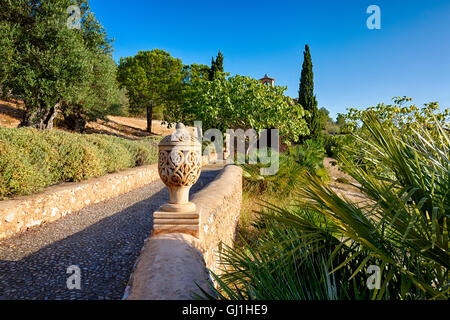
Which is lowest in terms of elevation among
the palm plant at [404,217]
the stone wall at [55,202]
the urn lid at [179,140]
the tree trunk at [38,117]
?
the stone wall at [55,202]

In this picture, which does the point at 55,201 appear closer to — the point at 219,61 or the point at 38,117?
the point at 38,117

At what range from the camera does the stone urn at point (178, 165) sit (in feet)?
7.41

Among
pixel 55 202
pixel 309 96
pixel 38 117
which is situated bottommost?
pixel 55 202

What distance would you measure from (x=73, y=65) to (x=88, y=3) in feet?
14.1

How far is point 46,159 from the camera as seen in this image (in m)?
5.08

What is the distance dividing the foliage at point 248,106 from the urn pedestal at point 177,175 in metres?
10.4

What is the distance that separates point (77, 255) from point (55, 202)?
6.44ft

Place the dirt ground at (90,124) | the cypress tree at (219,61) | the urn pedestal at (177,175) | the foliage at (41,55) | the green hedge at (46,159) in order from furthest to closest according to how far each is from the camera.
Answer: the cypress tree at (219,61)
the dirt ground at (90,124)
the foliage at (41,55)
the green hedge at (46,159)
the urn pedestal at (177,175)

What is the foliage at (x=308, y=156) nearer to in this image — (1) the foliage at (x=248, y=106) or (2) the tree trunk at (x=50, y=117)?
(1) the foliage at (x=248, y=106)

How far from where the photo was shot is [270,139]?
1545 cm

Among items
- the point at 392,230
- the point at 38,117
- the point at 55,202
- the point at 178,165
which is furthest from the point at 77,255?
the point at 38,117

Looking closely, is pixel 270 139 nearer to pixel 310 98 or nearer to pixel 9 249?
pixel 310 98

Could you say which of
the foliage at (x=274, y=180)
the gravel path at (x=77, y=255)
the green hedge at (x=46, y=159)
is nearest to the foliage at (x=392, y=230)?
the gravel path at (x=77, y=255)
